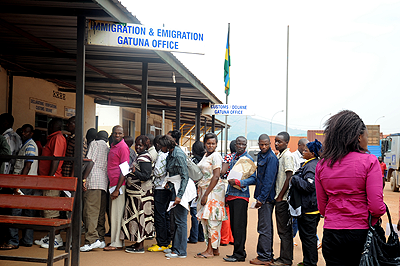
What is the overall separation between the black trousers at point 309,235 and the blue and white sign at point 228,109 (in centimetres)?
697

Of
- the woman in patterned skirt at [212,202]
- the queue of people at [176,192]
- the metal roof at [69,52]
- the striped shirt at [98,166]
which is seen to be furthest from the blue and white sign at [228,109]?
the striped shirt at [98,166]

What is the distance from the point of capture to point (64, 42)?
25.2 feet

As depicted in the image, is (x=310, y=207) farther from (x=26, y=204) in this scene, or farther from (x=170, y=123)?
(x=170, y=123)

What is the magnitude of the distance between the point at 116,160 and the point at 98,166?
317mm

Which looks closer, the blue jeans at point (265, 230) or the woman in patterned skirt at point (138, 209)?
the blue jeans at point (265, 230)

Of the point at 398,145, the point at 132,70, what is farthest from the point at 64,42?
the point at 398,145

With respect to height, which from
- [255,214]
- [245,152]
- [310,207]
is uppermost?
[245,152]

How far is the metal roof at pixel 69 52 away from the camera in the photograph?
5273mm

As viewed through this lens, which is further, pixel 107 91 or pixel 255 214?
pixel 107 91

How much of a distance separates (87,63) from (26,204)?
5265 mm

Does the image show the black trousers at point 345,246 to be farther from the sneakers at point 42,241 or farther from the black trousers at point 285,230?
the sneakers at point 42,241

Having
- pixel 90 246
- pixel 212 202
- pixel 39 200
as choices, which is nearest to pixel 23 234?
pixel 90 246

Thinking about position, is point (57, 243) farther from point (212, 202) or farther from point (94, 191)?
point (212, 202)

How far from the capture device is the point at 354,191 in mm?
3207
